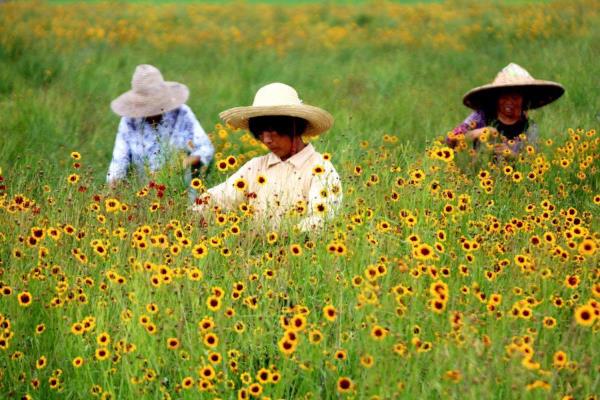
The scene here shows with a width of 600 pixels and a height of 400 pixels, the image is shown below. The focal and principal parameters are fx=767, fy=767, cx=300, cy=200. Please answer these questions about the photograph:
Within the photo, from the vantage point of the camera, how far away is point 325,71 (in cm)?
961

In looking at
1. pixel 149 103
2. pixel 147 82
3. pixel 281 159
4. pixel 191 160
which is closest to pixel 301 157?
pixel 281 159

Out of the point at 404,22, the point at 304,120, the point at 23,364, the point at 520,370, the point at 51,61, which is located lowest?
the point at 23,364

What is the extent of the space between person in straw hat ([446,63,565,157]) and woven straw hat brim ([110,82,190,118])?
1.96 m

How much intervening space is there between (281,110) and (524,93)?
2504 millimetres

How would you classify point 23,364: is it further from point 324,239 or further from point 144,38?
point 144,38

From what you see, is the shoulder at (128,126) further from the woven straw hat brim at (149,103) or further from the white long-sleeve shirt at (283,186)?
the white long-sleeve shirt at (283,186)

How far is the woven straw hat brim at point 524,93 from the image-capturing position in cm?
554

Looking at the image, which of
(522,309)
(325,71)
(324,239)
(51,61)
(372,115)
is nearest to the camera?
(522,309)

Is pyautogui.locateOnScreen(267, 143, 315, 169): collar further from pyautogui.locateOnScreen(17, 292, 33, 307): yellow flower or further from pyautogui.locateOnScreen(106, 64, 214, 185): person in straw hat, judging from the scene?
pyautogui.locateOnScreen(17, 292, 33, 307): yellow flower

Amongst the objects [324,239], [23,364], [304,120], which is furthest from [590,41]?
[23,364]

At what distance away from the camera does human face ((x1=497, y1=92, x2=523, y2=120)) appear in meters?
5.50

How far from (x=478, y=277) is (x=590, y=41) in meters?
6.81

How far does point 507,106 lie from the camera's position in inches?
217

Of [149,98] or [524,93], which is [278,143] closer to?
[149,98]
